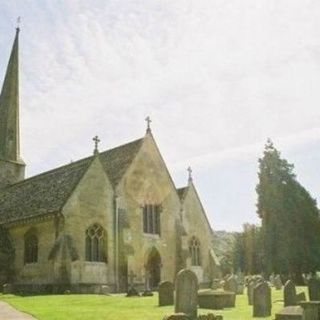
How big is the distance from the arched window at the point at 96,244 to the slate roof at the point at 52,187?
3002 mm

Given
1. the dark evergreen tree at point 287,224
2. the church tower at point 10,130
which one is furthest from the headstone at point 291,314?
the church tower at point 10,130

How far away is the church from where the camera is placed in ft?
99.3

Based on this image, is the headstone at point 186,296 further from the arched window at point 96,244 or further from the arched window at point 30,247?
the arched window at point 30,247

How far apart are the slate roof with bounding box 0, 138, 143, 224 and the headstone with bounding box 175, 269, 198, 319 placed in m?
15.7

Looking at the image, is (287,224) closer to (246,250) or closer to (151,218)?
(151,218)

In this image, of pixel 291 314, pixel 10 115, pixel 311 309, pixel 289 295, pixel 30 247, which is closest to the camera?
pixel 311 309

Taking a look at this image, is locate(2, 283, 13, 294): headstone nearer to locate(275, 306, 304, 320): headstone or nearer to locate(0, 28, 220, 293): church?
locate(0, 28, 220, 293): church

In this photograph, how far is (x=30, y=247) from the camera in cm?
3216

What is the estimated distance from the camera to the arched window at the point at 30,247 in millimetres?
31672

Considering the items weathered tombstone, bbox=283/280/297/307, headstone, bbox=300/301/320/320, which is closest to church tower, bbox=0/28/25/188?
weathered tombstone, bbox=283/280/297/307

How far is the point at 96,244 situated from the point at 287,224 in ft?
67.2

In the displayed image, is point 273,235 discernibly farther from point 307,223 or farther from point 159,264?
point 159,264

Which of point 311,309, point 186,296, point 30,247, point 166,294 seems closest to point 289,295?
point 186,296

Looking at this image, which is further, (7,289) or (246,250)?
(246,250)
